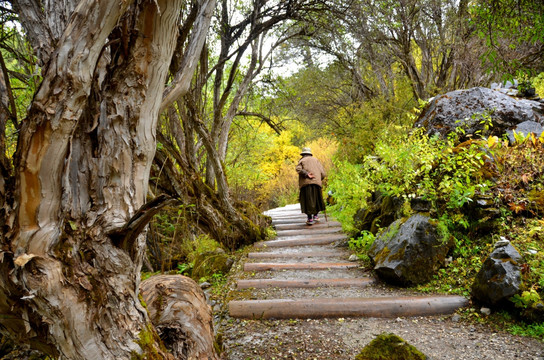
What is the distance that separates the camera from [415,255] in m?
3.91

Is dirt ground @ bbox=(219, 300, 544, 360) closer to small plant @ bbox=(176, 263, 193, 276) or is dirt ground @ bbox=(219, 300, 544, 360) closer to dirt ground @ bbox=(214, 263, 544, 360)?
dirt ground @ bbox=(214, 263, 544, 360)

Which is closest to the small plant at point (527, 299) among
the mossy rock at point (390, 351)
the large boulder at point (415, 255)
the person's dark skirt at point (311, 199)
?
the large boulder at point (415, 255)

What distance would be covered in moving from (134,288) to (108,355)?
13.3 inches

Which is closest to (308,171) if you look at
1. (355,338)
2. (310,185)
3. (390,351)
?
(310,185)

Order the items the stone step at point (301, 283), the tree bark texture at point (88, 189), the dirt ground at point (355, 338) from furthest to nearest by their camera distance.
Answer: the stone step at point (301, 283) → the dirt ground at point (355, 338) → the tree bark texture at point (88, 189)

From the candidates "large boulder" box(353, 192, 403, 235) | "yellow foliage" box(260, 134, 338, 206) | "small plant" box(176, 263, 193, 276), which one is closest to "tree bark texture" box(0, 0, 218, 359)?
"small plant" box(176, 263, 193, 276)

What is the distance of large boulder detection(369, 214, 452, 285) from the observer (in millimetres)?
3889

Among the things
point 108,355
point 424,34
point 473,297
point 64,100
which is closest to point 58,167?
point 64,100

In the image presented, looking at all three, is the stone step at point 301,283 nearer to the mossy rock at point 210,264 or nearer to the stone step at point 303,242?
the mossy rock at point 210,264

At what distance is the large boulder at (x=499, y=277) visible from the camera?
303 cm

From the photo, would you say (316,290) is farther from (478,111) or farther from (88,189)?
(478,111)

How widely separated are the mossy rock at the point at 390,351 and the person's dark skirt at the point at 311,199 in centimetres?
574

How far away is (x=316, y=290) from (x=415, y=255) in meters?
1.38

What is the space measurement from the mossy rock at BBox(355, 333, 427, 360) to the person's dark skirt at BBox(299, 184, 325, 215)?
18.8ft
